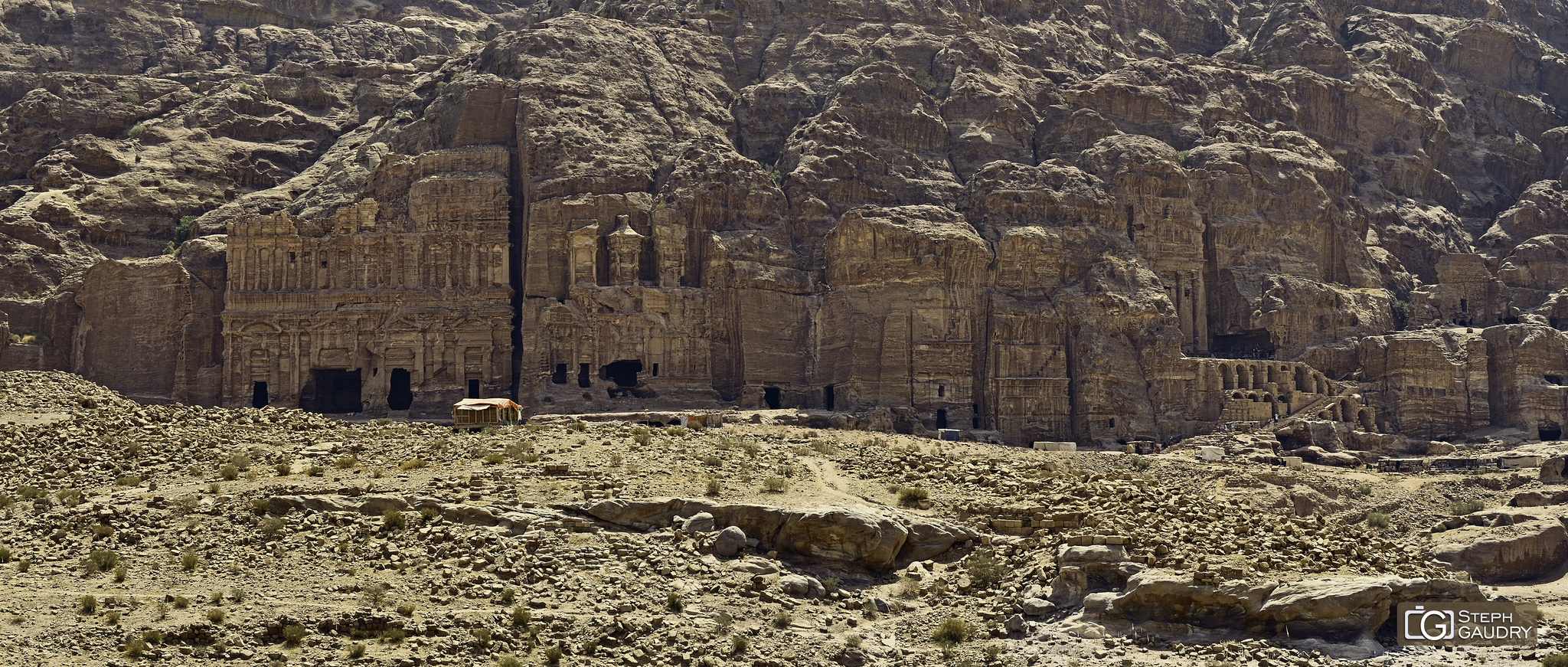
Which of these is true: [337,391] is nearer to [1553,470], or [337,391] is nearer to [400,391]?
[400,391]

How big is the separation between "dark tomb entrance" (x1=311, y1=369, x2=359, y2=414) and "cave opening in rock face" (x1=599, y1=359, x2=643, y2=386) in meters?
10.6

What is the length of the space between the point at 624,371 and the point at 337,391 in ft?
41.3

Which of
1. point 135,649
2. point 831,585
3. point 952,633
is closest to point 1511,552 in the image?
point 952,633

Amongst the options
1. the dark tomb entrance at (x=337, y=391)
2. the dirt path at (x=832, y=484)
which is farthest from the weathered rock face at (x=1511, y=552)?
the dark tomb entrance at (x=337, y=391)

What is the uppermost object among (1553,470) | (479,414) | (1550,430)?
(479,414)

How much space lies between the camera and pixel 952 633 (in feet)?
117

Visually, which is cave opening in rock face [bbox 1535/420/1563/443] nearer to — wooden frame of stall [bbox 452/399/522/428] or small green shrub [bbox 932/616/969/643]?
wooden frame of stall [bbox 452/399/522/428]

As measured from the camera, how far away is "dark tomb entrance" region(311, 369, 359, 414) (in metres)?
70.1

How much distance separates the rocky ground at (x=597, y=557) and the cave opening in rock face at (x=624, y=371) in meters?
20.7

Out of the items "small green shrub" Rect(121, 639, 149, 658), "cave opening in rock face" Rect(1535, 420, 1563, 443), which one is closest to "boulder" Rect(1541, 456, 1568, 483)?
"cave opening in rock face" Rect(1535, 420, 1563, 443)

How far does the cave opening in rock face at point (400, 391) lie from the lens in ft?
228

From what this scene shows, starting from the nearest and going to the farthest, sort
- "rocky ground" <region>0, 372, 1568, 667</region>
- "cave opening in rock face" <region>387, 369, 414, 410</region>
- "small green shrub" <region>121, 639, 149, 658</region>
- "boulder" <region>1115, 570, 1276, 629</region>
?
"small green shrub" <region>121, 639, 149, 658</region>, "rocky ground" <region>0, 372, 1568, 667</region>, "boulder" <region>1115, 570, 1276, 629</region>, "cave opening in rock face" <region>387, 369, 414, 410</region>

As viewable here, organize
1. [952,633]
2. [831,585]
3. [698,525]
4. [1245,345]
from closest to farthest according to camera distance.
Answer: [952,633]
[831,585]
[698,525]
[1245,345]

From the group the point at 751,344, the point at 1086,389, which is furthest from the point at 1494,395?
the point at 751,344
